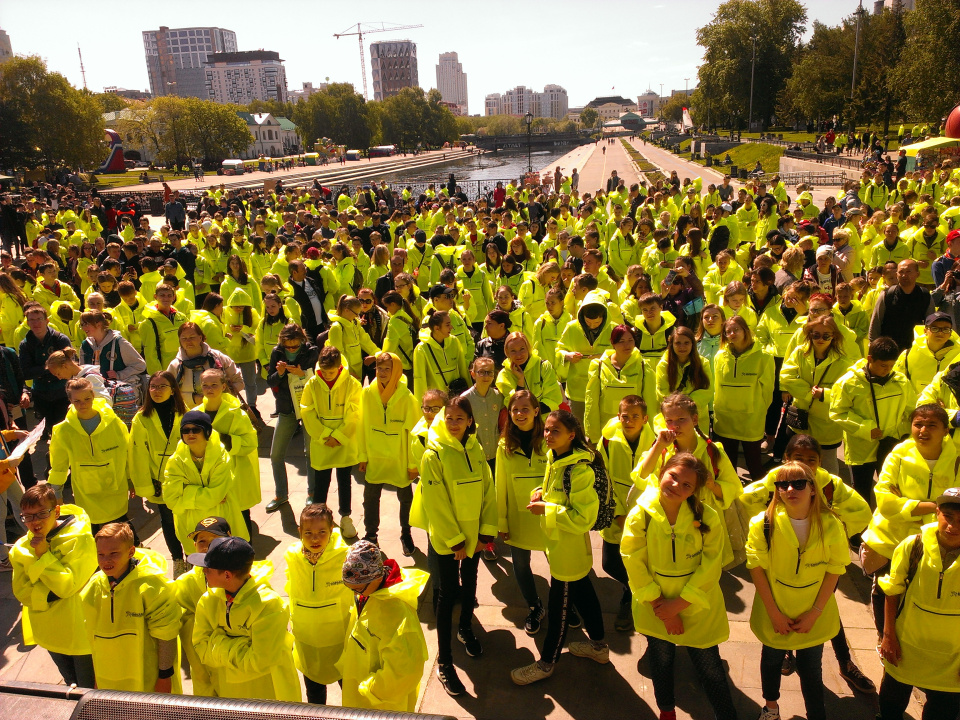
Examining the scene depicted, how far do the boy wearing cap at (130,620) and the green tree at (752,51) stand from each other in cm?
7410

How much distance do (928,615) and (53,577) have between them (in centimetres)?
435

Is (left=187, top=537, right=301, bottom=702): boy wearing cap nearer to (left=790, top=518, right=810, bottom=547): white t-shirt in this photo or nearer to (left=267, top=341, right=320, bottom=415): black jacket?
(left=790, top=518, right=810, bottom=547): white t-shirt

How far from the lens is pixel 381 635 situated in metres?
2.96

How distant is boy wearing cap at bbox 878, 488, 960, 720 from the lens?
3090mm

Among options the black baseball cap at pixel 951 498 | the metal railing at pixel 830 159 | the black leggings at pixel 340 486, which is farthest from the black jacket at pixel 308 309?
the metal railing at pixel 830 159

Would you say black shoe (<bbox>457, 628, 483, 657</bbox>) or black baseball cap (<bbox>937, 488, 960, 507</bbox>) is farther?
black shoe (<bbox>457, 628, 483, 657</bbox>)

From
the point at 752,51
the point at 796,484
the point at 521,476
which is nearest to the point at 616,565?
the point at 521,476

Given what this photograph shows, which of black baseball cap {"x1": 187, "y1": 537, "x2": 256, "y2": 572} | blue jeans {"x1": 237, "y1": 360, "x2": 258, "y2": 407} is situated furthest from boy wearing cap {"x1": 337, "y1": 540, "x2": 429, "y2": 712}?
blue jeans {"x1": 237, "y1": 360, "x2": 258, "y2": 407}

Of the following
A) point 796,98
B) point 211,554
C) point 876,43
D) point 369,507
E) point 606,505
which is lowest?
point 369,507

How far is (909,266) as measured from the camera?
6504mm

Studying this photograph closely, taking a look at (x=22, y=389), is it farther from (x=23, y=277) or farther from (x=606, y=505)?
(x=606, y=505)

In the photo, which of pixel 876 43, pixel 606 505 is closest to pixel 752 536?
pixel 606 505

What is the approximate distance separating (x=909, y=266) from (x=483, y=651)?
212 inches

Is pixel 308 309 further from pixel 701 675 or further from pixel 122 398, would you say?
pixel 701 675
